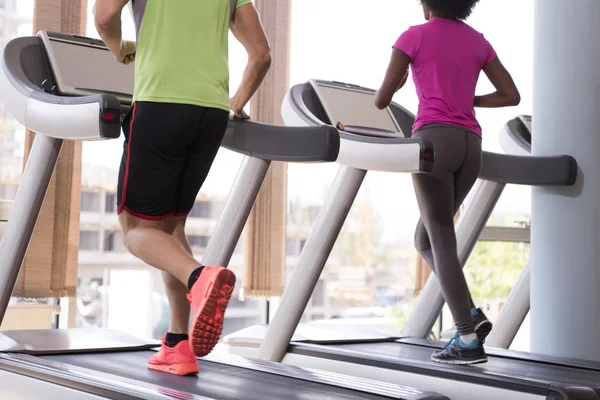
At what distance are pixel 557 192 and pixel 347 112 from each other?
963mm

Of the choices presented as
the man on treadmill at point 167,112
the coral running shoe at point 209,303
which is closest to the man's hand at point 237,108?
the man on treadmill at point 167,112

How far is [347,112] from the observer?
3.71 meters

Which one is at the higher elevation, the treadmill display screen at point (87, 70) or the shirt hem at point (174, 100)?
the treadmill display screen at point (87, 70)

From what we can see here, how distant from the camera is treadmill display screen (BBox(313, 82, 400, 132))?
3.67 m

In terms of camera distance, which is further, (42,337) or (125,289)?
(125,289)

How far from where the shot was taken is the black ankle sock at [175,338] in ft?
7.85

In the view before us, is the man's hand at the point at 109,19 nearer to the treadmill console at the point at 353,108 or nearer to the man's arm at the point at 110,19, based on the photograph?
the man's arm at the point at 110,19

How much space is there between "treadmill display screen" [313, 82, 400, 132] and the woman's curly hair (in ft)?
2.79

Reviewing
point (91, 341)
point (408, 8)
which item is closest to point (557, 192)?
point (91, 341)

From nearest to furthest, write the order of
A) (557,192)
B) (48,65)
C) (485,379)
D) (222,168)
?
(485,379), (48,65), (557,192), (222,168)

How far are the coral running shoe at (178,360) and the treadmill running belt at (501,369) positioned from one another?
956mm

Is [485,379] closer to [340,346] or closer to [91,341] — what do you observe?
[340,346]

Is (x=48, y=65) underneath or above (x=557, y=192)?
above

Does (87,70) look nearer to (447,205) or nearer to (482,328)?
(447,205)
